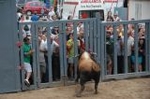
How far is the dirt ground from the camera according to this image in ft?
42.0

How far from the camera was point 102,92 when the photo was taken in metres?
13.2

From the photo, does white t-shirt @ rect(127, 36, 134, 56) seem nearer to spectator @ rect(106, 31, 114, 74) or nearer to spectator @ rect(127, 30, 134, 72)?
spectator @ rect(127, 30, 134, 72)

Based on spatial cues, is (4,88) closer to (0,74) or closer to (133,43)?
(0,74)

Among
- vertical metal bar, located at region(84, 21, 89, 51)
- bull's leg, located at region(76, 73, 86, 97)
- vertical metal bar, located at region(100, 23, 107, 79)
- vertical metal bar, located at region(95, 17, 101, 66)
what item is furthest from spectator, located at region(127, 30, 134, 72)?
bull's leg, located at region(76, 73, 86, 97)

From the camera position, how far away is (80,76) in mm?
12883

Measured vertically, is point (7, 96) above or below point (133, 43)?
below

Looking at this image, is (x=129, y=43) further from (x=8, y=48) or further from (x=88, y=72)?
(x=8, y=48)

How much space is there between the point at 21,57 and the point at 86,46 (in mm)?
2063

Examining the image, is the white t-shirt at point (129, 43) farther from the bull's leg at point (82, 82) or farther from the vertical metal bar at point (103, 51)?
the bull's leg at point (82, 82)

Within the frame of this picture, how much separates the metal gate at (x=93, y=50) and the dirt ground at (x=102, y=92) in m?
0.37

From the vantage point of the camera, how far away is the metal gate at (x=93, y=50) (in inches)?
535

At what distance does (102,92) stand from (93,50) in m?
1.60

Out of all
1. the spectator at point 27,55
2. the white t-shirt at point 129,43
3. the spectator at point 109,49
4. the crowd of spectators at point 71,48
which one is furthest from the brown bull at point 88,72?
the white t-shirt at point 129,43

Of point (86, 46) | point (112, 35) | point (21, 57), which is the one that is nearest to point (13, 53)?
point (21, 57)
